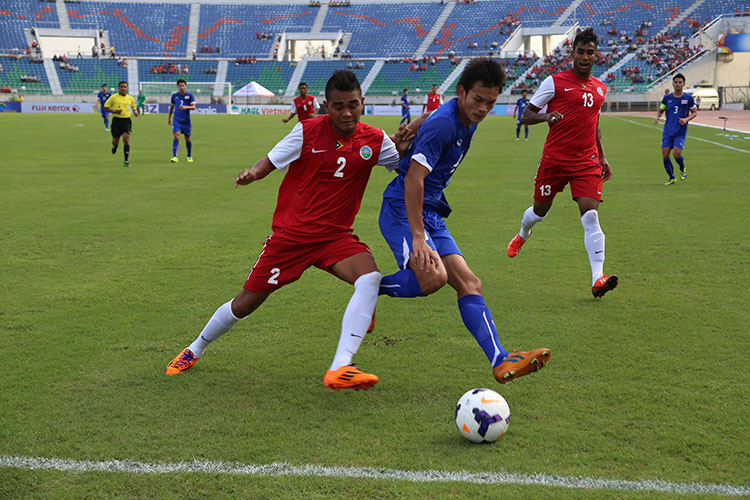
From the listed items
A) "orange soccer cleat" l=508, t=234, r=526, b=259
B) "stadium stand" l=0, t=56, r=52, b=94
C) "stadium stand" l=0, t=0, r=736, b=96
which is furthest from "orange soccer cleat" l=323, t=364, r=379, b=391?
"stadium stand" l=0, t=56, r=52, b=94

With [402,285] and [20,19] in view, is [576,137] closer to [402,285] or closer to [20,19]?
[402,285]

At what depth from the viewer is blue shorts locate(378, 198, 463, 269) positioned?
4562mm

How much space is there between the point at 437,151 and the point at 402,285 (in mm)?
869

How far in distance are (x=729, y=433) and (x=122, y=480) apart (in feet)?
9.88

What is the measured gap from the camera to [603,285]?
241 inches

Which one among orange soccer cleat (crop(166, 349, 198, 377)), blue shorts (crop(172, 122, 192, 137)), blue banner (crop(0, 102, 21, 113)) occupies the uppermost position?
blue banner (crop(0, 102, 21, 113))

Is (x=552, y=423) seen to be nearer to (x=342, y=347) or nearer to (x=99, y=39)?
(x=342, y=347)

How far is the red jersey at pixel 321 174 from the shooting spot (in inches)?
171

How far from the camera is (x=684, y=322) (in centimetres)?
558

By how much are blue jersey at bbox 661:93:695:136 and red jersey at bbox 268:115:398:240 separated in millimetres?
11273

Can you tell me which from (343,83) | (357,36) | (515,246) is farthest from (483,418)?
(357,36)

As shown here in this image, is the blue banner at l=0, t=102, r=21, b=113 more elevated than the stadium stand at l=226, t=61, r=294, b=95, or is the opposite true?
the stadium stand at l=226, t=61, r=294, b=95

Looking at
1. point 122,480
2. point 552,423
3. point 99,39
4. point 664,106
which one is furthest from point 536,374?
point 99,39

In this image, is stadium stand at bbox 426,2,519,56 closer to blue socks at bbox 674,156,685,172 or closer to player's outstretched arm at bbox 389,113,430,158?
blue socks at bbox 674,156,685,172
